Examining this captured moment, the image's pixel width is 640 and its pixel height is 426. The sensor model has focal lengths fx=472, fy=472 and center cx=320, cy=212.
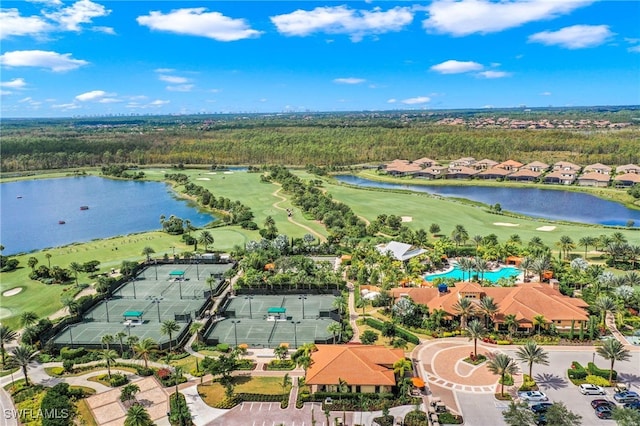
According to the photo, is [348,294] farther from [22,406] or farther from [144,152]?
[144,152]

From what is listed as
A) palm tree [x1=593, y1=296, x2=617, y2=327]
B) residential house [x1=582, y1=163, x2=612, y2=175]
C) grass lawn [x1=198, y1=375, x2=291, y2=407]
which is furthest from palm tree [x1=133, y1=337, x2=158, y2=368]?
residential house [x1=582, y1=163, x2=612, y2=175]

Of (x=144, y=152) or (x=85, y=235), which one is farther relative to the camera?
(x=144, y=152)

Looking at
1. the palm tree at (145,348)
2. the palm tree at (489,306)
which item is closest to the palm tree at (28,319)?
the palm tree at (145,348)

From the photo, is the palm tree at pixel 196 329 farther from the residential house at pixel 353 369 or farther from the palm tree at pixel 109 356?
the residential house at pixel 353 369

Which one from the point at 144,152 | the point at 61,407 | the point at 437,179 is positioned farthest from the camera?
the point at 144,152

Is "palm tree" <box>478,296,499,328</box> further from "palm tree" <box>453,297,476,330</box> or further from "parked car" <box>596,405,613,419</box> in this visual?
"parked car" <box>596,405,613,419</box>

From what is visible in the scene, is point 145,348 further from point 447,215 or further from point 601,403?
point 447,215

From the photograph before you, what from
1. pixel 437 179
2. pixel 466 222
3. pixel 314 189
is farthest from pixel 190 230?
pixel 437 179
